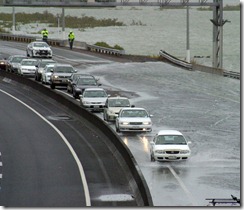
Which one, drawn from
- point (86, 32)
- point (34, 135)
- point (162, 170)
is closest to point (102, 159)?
point (162, 170)

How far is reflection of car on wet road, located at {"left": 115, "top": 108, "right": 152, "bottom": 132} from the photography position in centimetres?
4203

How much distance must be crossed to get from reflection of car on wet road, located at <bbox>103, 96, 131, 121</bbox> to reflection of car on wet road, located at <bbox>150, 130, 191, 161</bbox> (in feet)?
33.6

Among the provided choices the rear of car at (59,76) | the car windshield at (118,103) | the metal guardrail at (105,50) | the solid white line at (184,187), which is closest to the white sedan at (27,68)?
the rear of car at (59,76)

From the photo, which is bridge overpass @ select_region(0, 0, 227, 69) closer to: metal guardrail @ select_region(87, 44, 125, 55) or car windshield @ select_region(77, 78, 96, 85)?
metal guardrail @ select_region(87, 44, 125, 55)

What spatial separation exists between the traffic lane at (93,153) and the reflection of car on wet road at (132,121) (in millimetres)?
1069

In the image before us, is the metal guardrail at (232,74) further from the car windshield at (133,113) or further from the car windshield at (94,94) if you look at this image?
the car windshield at (133,113)

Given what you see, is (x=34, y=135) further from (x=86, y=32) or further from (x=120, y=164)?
(x=86, y=32)

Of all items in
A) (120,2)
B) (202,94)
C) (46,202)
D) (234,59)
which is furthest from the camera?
(234,59)

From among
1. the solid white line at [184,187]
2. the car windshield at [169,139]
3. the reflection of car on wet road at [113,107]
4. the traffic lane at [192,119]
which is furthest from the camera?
the reflection of car on wet road at [113,107]

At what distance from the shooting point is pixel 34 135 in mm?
43312

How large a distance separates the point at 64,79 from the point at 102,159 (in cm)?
2158

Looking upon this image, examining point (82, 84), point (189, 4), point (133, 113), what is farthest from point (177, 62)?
point (133, 113)

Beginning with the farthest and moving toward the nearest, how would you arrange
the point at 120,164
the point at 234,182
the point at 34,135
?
the point at 34,135, the point at 120,164, the point at 234,182

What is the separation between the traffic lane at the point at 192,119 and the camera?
31141mm
